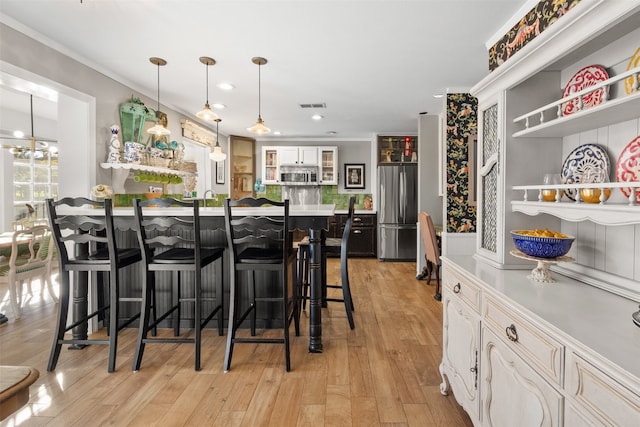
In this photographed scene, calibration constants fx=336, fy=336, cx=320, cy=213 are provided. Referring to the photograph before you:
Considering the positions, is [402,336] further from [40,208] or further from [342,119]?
[40,208]

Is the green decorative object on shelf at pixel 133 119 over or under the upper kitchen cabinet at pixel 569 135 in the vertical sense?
over

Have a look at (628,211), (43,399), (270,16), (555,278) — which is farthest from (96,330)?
(628,211)

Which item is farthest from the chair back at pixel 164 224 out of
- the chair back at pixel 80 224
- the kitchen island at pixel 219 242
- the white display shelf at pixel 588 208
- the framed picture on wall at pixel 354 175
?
the framed picture on wall at pixel 354 175

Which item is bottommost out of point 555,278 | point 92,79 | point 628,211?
point 555,278

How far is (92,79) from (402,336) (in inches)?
135

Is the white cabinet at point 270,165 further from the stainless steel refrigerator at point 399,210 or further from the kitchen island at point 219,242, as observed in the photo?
the kitchen island at point 219,242

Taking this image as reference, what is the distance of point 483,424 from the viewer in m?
1.38

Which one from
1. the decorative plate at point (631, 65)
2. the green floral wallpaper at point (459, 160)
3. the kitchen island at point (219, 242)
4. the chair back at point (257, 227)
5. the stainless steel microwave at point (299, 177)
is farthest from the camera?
the stainless steel microwave at point (299, 177)

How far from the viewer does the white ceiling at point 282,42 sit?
83.9 inches

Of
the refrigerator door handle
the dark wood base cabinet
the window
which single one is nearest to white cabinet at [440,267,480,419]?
the refrigerator door handle

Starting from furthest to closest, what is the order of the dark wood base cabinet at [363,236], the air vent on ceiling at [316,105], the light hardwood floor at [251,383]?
the dark wood base cabinet at [363,236], the air vent on ceiling at [316,105], the light hardwood floor at [251,383]

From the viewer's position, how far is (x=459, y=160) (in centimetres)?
371

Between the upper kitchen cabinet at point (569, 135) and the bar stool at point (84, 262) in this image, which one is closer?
the upper kitchen cabinet at point (569, 135)

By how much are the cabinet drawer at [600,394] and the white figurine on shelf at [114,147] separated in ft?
11.3
